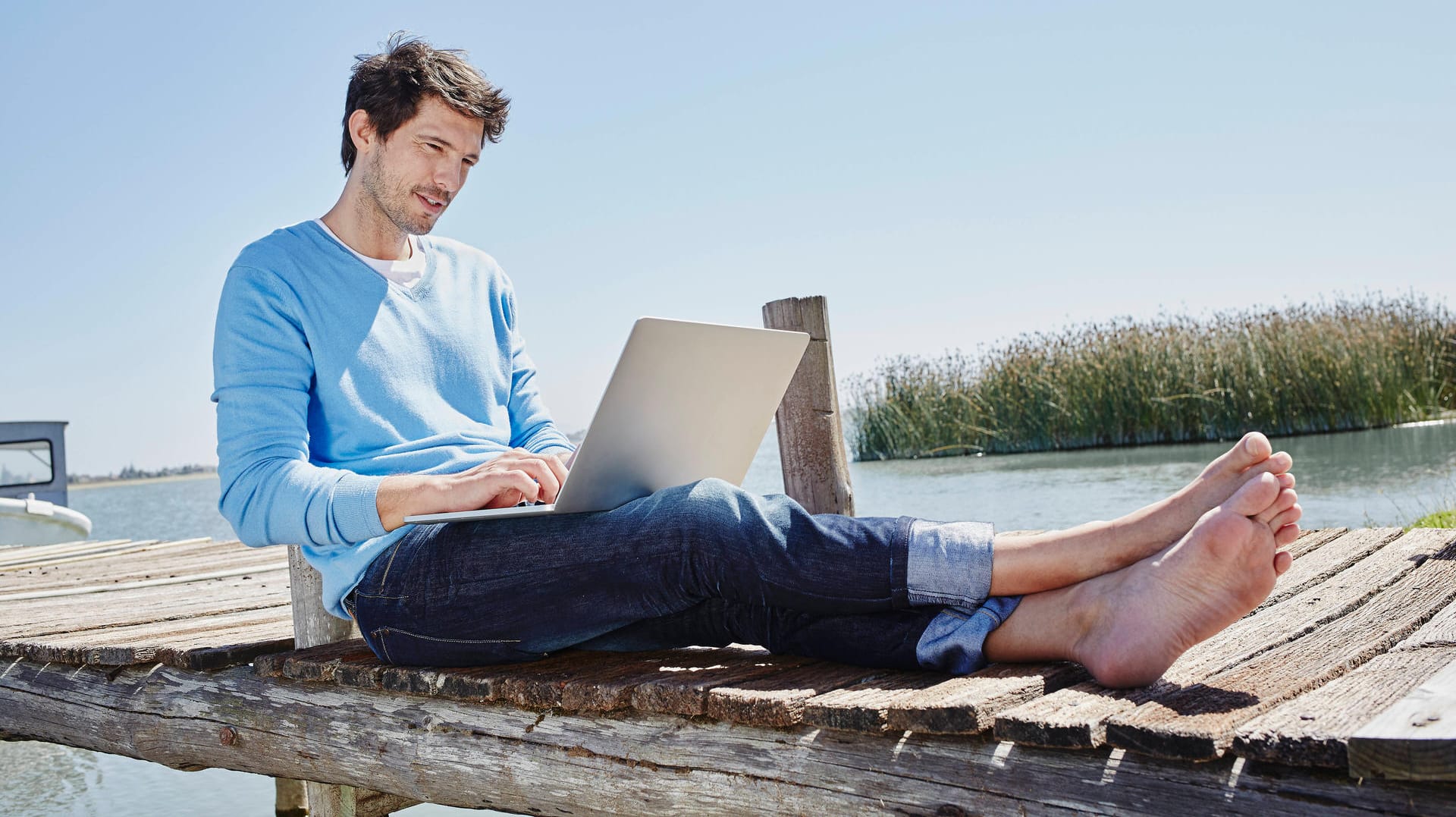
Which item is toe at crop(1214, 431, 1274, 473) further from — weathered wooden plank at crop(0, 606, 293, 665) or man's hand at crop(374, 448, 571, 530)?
weathered wooden plank at crop(0, 606, 293, 665)

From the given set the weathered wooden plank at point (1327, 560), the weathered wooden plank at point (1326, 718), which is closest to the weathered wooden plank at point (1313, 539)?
the weathered wooden plank at point (1327, 560)

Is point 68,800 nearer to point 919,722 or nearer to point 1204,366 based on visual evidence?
point 919,722

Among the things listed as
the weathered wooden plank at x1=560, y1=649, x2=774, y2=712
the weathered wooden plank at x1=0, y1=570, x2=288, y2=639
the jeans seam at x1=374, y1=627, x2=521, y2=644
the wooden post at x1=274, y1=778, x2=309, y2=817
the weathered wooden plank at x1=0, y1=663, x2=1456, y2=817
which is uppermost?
the jeans seam at x1=374, y1=627, x2=521, y2=644

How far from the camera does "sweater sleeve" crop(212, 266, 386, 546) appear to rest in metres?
1.72

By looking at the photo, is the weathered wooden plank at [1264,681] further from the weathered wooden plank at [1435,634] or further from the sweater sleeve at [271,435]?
the sweater sleeve at [271,435]

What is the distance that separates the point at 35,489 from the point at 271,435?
743cm

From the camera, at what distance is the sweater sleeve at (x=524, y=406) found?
225 cm

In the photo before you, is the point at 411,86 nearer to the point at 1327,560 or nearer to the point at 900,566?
the point at 900,566

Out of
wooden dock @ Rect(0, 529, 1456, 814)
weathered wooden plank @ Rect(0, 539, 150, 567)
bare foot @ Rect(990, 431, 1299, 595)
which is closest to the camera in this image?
wooden dock @ Rect(0, 529, 1456, 814)

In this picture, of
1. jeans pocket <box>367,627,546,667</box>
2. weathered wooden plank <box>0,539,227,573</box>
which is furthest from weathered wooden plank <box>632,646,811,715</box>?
weathered wooden plank <box>0,539,227,573</box>

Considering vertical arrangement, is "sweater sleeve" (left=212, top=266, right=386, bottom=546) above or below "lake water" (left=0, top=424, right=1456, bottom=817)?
above

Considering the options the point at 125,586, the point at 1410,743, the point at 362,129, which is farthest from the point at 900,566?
the point at 125,586

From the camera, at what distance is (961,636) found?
1.57 m

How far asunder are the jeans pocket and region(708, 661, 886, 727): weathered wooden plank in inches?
16.4
